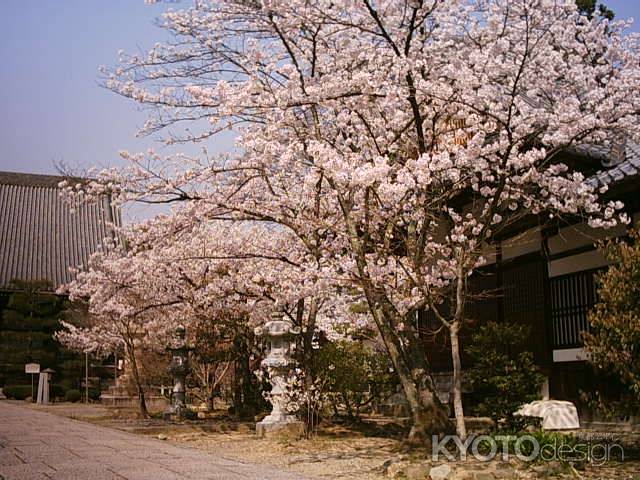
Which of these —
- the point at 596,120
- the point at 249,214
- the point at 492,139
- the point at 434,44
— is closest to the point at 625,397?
the point at 596,120

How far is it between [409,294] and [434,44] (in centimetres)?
300

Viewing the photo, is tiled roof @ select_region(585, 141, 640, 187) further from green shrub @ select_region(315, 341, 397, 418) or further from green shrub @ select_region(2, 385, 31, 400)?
green shrub @ select_region(2, 385, 31, 400)

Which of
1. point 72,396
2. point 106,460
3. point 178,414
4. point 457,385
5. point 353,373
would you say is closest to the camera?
point 457,385

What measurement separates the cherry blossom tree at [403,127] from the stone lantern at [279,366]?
5.36 feet

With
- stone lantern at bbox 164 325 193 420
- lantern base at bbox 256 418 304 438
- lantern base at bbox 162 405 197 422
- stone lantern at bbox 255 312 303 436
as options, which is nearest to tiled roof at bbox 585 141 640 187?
stone lantern at bbox 255 312 303 436

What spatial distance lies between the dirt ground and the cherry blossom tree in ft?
2.29

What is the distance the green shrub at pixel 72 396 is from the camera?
23.0 m

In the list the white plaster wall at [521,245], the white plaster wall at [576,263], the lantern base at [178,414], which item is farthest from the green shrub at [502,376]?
the lantern base at [178,414]

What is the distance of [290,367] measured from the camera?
11484 millimetres

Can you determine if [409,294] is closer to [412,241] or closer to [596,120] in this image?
[412,241]

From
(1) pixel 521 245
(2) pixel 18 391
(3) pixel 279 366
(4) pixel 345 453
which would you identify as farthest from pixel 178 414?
(2) pixel 18 391

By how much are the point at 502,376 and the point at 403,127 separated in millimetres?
3336

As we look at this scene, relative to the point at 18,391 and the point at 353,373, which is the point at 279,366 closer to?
the point at 353,373

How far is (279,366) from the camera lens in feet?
37.5
